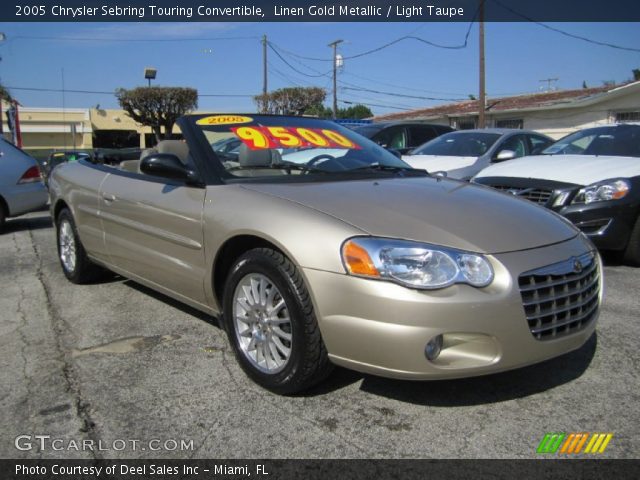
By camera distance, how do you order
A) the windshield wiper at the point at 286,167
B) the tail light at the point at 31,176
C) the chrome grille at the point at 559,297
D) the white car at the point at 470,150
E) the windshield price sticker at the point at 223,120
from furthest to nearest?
1. the tail light at the point at 31,176
2. the white car at the point at 470,150
3. the windshield price sticker at the point at 223,120
4. the windshield wiper at the point at 286,167
5. the chrome grille at the point at 559,297

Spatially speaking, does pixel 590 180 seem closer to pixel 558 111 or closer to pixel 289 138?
pixel 289 138

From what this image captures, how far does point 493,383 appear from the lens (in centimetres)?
304

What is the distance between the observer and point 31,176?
9.28 meters

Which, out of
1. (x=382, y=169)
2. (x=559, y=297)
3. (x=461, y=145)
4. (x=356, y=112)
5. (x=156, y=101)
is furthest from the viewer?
(x=356, y=112)

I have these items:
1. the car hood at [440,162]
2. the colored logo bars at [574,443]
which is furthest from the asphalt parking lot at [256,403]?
the car hood at [440,162]

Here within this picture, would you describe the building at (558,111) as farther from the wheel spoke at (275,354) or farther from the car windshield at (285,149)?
the wheel spoke at (275,354)

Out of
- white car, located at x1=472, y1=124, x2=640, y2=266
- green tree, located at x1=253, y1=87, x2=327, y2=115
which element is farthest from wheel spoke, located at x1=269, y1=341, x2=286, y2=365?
green tree, located at x1=253, y1=87, x2=327, y2=115

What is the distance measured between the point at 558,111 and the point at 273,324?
895 inches

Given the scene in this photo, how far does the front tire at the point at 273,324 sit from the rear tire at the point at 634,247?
164 inches

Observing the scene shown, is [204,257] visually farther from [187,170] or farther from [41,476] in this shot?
[41,476]

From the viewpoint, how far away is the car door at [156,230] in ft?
11.2

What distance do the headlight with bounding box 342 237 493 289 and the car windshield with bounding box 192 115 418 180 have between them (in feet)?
3.58

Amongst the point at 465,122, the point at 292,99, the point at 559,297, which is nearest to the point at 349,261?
the point at 559,297

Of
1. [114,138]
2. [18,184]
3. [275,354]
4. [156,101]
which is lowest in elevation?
[275,354]
